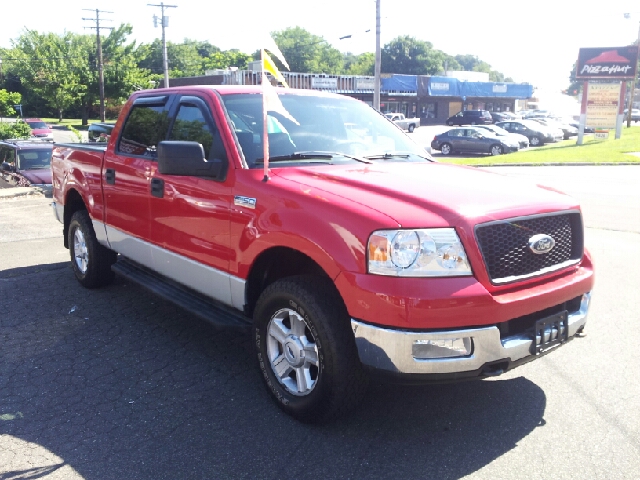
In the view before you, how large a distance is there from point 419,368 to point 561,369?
1850 mm

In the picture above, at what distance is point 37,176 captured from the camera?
15.0 meters

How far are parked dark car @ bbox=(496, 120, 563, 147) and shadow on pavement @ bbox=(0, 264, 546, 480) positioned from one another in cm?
3440

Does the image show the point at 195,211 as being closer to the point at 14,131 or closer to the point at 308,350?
the point at 308,350

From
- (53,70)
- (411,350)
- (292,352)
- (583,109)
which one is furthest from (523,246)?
(53,70)

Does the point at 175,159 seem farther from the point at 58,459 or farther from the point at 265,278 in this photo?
the point at 58,459

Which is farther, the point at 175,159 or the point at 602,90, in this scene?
the point at 602,90

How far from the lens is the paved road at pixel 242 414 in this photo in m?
3.26

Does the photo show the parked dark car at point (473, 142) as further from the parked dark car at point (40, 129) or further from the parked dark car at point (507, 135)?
the parked dark car at point (40, 129)

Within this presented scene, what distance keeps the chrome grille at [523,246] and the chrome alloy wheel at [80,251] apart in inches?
173

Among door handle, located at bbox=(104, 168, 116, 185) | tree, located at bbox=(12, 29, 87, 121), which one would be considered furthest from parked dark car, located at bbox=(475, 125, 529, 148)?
tree, located at bbox=(12, 29, 87, 121)

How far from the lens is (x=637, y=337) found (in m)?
5.12

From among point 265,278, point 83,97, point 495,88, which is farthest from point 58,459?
point 495,88

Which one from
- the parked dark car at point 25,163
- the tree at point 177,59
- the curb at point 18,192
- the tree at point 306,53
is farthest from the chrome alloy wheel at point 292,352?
the tree at point 177,59

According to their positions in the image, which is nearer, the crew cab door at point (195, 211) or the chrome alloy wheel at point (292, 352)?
the chrome alloy wheel at point (292, 352)
